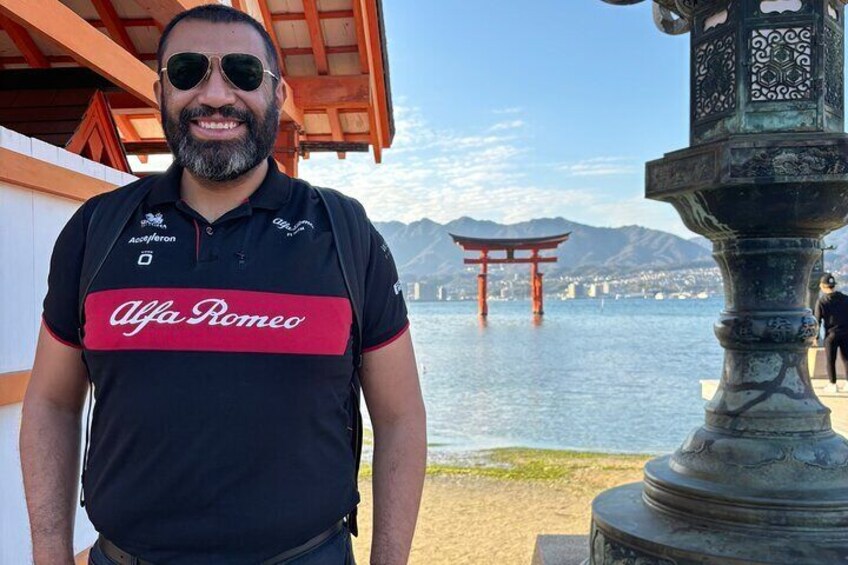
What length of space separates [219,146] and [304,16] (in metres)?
5.47

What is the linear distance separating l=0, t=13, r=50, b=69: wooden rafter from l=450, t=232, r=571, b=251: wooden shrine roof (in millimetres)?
46352

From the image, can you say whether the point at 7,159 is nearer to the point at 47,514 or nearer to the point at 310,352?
the point at 47,514

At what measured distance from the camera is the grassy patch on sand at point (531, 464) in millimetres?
8977

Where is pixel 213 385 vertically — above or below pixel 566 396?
above

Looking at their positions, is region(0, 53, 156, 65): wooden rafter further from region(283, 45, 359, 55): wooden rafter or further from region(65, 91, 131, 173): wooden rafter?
region(283, 45, 359, 55): wooden rafter

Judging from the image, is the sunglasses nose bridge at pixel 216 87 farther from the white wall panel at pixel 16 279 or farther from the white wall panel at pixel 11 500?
the white wall panel at pixel 11 500

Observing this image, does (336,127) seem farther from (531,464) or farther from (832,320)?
(832,320)

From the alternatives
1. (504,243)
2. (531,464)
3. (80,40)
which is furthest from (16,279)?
(504,243)

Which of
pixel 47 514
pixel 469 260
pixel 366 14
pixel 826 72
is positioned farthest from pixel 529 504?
pixel 469 260

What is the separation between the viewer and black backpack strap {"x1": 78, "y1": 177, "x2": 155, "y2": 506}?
5.00 feet

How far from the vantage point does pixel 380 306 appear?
161 cm

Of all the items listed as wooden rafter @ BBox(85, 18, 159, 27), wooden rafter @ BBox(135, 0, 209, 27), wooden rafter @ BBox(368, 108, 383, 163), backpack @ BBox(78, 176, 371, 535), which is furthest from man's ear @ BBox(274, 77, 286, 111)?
wooden rafter @ BBox(368, 108, 383, 163)

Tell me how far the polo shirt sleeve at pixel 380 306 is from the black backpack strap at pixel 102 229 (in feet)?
1.82

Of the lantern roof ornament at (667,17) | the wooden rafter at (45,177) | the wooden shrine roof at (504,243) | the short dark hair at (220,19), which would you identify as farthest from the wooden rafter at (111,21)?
the wooden shrine roof at (504,243)
